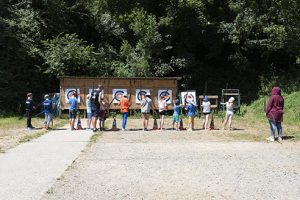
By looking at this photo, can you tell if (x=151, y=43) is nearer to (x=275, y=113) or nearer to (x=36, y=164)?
(x=275, y=113)

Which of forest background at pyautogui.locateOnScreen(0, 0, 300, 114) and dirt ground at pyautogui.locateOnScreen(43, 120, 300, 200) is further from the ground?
forest background at pyautogui.locateOnScreen(0, 0, 300, 114)

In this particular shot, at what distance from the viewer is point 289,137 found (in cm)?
1800

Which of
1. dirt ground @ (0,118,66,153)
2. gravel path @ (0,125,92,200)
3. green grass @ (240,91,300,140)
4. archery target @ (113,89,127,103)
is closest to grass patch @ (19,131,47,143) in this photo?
dirt ground @ (0,118,66,153)

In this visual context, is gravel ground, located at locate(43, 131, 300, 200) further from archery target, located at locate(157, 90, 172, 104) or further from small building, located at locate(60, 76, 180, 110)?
archery target, located at locate(157, 90, 172, 104)

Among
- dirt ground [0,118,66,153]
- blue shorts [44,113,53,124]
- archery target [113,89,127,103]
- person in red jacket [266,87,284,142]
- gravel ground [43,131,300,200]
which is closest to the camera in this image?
gravel ground [43,131,300,200]

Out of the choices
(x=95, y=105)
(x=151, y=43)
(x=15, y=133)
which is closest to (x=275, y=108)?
(x=95, y=105)

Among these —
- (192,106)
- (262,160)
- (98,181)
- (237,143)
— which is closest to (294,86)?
(192,106)

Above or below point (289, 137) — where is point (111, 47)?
above

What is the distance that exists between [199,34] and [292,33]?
7.09 meters

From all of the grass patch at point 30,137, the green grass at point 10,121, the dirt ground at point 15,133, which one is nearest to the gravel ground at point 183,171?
the grass patch at point 30,137

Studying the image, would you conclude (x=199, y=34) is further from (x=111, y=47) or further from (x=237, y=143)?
(x=237, y=143)

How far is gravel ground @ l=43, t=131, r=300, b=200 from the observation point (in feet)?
27.8

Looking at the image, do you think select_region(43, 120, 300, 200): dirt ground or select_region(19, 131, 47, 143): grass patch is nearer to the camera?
select_region(43, 120, 300, 200): dirt ground

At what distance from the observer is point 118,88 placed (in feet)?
95.8
